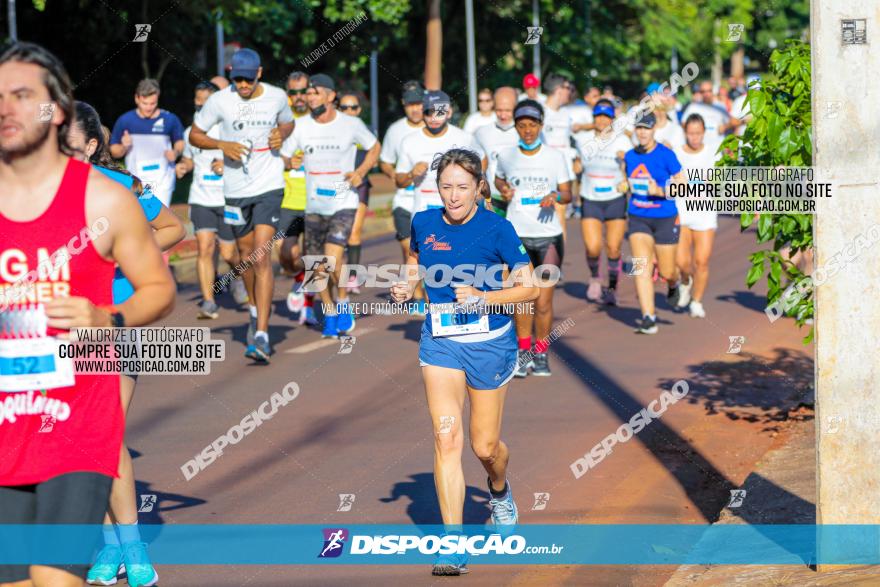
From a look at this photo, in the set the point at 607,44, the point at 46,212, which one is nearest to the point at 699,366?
the point at 46,212

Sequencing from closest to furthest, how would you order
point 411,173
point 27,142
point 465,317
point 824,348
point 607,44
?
point 27,142
point 824,348
point 465,317
point 411,173
point 607,44

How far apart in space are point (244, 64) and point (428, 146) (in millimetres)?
1782

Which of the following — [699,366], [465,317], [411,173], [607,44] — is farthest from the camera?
[607,44]

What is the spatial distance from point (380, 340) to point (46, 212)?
884 cm

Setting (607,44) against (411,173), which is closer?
(411,173)

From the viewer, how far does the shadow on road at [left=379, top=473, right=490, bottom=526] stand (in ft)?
24.6

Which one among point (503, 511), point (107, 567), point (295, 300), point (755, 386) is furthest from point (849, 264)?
point (295, 300)

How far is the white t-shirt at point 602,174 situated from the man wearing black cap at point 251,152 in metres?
3.65

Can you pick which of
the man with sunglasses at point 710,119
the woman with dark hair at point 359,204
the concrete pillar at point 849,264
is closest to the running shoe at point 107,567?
the concrete pillar at point 849,264

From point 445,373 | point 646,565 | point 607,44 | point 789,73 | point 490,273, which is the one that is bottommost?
point 646,565

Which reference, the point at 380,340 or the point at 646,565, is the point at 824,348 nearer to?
the point at 646,565

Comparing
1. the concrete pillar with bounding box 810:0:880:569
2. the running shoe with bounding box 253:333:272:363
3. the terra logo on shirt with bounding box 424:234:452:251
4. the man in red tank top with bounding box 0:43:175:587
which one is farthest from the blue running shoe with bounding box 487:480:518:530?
the running shoe with bounding box 253:333:272:363

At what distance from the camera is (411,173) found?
12.5m

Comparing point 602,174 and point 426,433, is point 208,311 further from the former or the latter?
point 426,433
